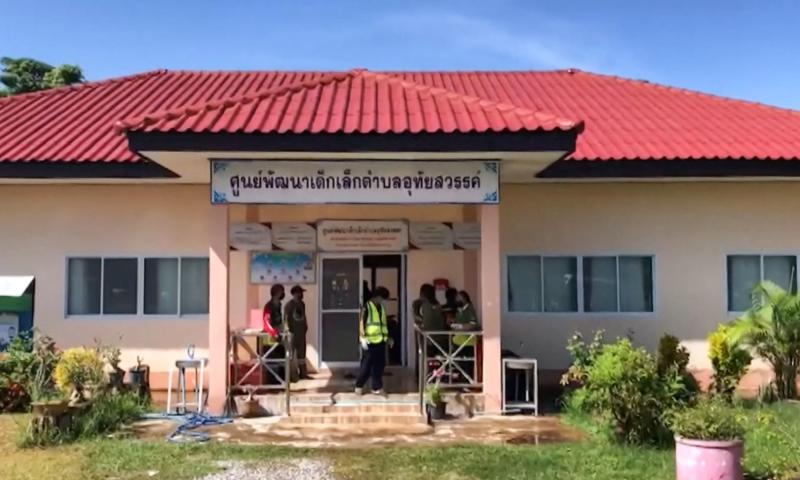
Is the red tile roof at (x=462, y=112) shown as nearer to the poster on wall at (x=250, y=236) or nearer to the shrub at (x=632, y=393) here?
the poster on wall at (x=250, y=236)

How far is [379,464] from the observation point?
301 inches

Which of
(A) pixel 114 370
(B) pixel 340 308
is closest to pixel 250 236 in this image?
(B) pixel 340 308

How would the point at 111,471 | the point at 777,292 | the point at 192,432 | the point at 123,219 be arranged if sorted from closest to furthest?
the point at 111,471, the point at 192,432, the point at 777,292, the point at 123,219

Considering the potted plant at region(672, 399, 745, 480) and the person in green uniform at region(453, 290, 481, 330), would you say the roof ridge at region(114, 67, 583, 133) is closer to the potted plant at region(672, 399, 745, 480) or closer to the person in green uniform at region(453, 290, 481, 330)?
the person in green uniform at region(453, 290, 481, 330)

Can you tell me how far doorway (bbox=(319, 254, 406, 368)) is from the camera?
13148 mm

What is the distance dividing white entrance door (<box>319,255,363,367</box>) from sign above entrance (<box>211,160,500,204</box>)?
3.28 m

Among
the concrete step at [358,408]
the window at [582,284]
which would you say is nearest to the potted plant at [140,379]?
the concrete step at [358,408]

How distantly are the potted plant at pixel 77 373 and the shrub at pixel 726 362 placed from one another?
8353 mm

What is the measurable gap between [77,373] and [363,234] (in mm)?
4737

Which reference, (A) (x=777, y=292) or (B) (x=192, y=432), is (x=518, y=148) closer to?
(A) (x=777, y=292)

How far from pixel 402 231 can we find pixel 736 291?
545 cm

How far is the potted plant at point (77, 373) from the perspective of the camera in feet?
31.5

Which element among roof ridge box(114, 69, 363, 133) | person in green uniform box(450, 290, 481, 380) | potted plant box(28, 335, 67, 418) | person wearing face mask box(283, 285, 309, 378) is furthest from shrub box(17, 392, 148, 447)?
person in green uniform box(450, 290, 481, 380)

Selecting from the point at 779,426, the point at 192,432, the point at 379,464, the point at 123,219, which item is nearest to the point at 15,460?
the point at 192,432
